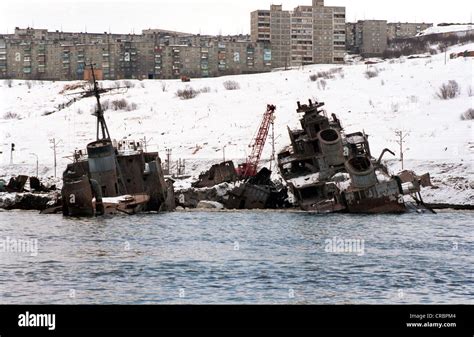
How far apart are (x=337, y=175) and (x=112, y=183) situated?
57.2 ft

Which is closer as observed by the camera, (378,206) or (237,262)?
(237,262)

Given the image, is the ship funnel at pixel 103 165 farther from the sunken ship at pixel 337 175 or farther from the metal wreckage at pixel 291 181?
the sunken ship at pixel 337 175

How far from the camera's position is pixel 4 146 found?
374 ft

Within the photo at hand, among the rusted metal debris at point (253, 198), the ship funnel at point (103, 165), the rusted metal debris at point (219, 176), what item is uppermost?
the ship funnel at point (103, 165)

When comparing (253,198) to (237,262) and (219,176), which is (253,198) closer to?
(219,176)

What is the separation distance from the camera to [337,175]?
72250 millimetres

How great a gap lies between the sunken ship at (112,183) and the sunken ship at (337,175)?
1059 centimetres

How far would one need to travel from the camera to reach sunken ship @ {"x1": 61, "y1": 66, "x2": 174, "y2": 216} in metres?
65.9

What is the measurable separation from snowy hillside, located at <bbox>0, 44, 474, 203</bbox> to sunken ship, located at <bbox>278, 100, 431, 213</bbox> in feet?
28.0

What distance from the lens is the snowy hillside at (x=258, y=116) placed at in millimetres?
96750

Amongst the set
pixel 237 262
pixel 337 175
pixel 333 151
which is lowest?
pixel 237 262

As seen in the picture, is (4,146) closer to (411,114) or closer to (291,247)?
(411,114)

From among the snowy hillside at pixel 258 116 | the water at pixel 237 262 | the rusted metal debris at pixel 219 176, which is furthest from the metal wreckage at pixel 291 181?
the snowy hillside at pixel 258 116

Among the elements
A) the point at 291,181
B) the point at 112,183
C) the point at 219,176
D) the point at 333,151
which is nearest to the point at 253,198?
the point at 291,181
